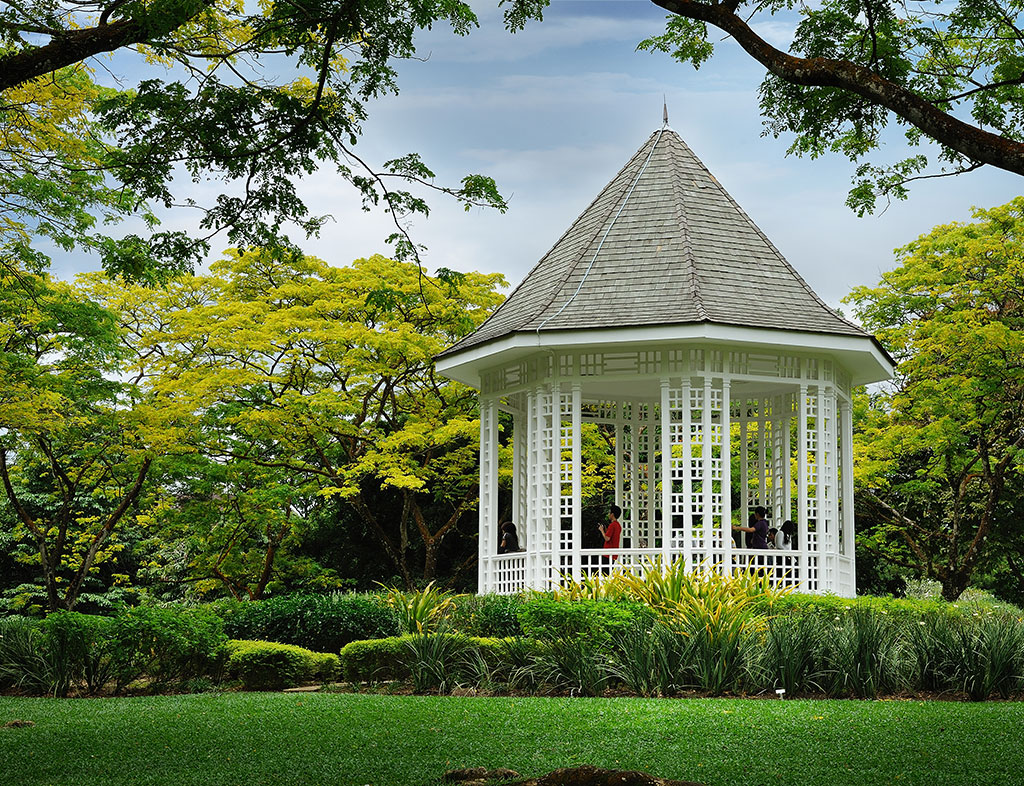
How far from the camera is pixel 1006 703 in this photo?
33.0 feet

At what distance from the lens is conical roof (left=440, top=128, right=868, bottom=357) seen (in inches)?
617

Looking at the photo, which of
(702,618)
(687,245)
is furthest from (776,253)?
(702,618)

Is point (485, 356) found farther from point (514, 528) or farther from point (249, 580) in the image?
point (249, 580)

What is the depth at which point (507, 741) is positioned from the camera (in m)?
8.11

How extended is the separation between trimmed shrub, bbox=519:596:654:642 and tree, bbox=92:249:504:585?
30.4 feet

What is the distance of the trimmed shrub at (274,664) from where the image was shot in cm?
1209

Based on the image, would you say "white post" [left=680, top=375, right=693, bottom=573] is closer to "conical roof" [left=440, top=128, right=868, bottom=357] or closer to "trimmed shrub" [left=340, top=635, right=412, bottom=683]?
"conical roof" [left=440, top=128, right=868, bottom=357]

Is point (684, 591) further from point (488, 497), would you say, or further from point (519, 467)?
point (519, 467)

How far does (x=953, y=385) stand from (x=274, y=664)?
15726 mm

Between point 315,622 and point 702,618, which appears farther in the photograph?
point 315,622

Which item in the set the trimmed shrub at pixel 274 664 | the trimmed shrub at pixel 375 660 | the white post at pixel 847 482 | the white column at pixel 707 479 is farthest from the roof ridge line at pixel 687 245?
the trimmed shrub at pixel 274 664

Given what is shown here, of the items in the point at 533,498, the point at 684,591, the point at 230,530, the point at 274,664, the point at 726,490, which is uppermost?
the point at 726,490

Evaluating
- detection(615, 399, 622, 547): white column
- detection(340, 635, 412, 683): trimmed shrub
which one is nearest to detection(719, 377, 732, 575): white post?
detection(615, 399, 622, 547): white column

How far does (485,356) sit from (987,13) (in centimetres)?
906
